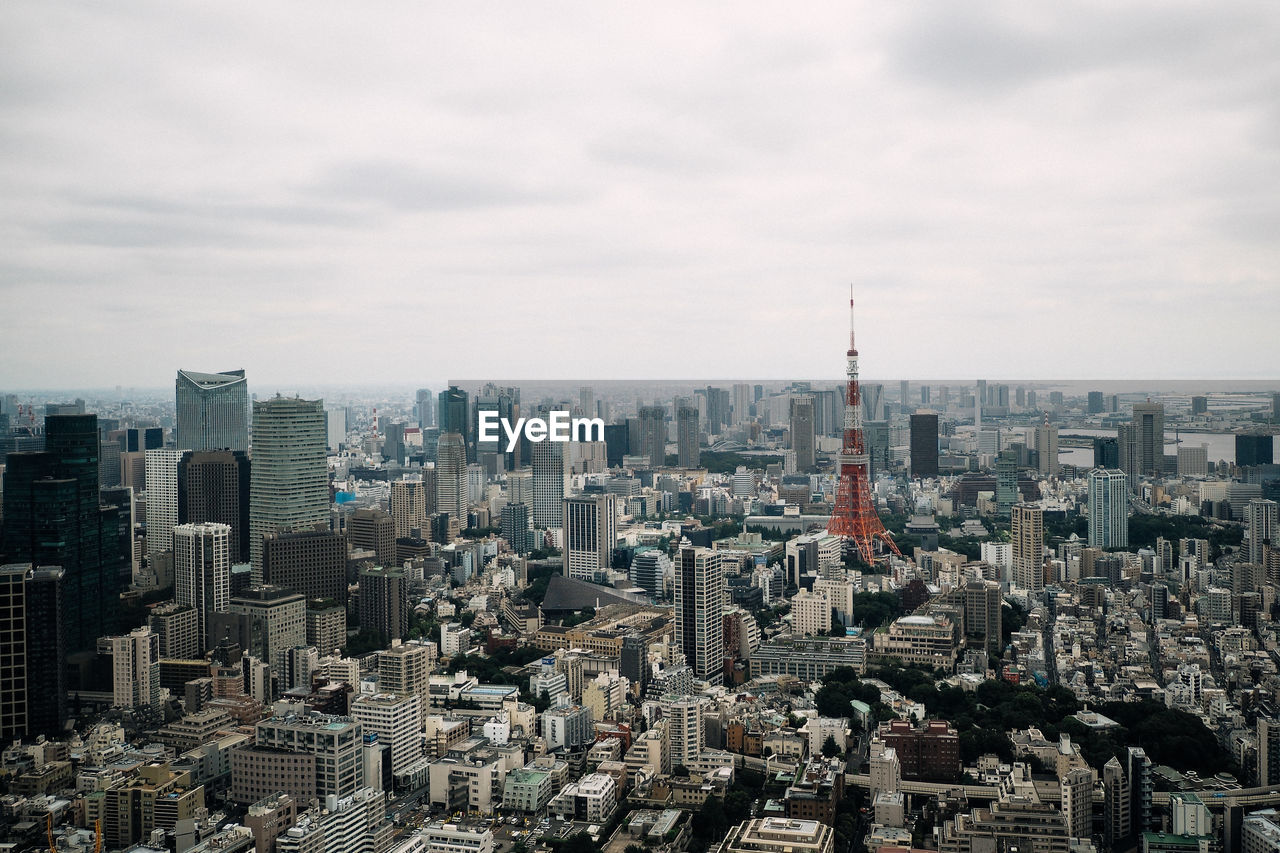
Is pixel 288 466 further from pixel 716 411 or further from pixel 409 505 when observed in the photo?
pixel 716 411

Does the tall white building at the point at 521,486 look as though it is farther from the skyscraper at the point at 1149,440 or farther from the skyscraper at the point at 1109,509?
the skyscraper at the point at 1149,440

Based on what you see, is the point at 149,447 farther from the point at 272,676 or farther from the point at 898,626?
the point at 898,626

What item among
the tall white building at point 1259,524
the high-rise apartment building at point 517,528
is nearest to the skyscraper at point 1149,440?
the tall white building at point 1259,524

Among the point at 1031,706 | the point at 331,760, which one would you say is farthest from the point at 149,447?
the point at 1031,706

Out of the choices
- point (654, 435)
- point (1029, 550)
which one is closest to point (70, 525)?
point (1029, 550)

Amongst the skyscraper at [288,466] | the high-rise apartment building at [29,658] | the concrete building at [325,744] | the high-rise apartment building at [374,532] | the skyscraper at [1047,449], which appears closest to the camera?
the concrete building at [325,744]

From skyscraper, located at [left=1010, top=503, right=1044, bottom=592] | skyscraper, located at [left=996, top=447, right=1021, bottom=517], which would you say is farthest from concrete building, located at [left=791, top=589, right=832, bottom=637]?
skyscraper, located at [left=996, top=447, right=1021, bottom=517]
